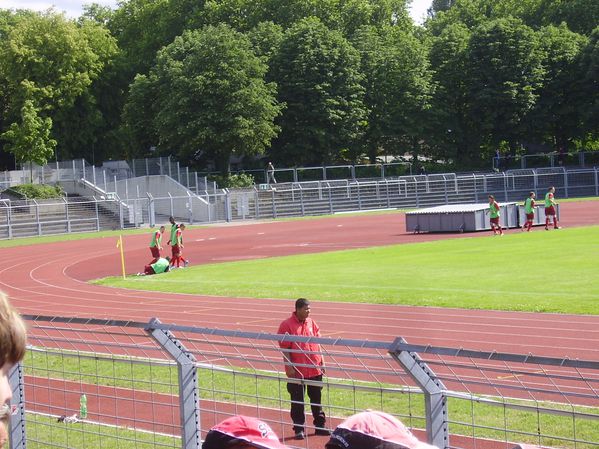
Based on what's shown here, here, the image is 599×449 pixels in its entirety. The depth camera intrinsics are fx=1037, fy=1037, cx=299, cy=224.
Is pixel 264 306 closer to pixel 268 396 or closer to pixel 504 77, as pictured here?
pixel 268 396

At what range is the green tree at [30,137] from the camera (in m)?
67.4

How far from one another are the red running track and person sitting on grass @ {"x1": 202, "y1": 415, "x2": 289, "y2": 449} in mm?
12138

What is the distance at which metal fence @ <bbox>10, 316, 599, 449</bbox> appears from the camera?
5.59 meters

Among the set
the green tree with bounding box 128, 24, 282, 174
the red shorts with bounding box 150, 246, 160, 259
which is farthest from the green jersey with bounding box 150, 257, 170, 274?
the green tree with bounding box 128, 24, 282, 174

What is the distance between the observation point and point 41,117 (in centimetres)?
7481

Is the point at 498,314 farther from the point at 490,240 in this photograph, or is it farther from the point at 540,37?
the point at 540,37

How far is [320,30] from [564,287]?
2185 inches

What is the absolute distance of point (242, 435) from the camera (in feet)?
10.5

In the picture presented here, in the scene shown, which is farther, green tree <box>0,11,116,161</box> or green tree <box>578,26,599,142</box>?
green tree <box>578,26,599,142</box>

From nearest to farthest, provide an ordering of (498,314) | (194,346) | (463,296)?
1. (194,346)
2. (498,314)
3. (463,296)

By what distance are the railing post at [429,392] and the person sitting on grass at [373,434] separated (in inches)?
101

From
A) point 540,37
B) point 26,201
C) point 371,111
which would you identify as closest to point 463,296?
point 26,201

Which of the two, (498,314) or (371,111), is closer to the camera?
(498,314)

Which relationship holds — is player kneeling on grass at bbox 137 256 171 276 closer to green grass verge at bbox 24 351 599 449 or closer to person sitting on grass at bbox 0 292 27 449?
green grass verge at bbox 24 351 599 449
